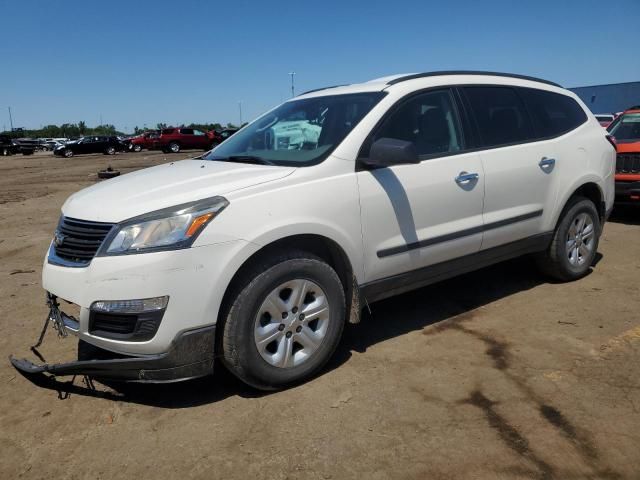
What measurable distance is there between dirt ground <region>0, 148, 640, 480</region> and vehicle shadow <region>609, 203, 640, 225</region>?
4.09 meters

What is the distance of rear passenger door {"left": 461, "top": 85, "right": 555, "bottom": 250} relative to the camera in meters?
4.00

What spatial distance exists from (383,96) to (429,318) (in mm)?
1778

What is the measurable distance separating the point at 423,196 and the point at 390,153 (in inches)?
19.7

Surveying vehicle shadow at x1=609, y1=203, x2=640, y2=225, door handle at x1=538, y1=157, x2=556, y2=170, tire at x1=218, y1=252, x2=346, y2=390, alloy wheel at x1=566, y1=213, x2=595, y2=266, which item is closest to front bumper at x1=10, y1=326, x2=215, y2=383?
tire at x1=218, y1=252, x2=346, y2=390

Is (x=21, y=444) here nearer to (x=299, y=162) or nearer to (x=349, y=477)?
(x=349, y=477)

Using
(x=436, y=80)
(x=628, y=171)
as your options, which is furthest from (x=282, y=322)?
(x=628, y=171)

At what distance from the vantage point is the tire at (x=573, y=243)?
4680mm

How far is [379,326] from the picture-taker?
409 cm

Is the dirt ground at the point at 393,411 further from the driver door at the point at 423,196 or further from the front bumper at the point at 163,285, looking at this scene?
the driver door at the point at 423,196

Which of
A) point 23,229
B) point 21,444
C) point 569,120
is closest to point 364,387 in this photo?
point 21,444

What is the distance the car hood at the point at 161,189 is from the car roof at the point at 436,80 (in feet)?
3.56

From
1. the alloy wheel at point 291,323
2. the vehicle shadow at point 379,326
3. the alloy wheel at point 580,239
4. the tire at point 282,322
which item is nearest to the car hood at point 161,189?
the tire at point 282,322

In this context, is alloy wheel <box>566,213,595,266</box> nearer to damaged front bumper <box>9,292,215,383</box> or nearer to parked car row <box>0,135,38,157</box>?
damaged front bumper <box>9,292,215,383</box>

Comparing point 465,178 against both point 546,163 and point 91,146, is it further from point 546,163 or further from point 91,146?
point 91,146
